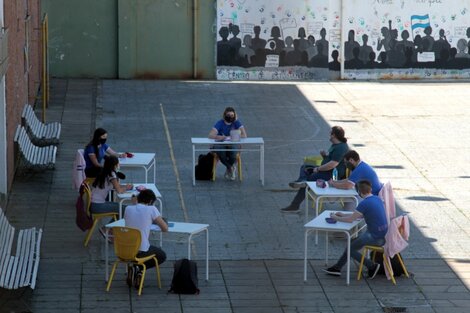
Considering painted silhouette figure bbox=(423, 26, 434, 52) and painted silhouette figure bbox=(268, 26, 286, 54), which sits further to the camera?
painted silhouette figure bbox=(423, 26, 434, 52)

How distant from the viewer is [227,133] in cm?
2145

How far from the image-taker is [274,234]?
18.1 meters

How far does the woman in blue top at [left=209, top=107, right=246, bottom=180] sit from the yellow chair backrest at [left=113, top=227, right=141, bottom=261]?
6.73 m

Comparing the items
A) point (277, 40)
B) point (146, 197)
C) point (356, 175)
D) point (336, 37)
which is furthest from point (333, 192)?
point (336, 37)

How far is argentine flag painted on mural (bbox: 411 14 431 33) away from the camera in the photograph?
1430 inches

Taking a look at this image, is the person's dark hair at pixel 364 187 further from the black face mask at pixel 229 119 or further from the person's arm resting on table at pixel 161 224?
the black face mask at pixel 229 119

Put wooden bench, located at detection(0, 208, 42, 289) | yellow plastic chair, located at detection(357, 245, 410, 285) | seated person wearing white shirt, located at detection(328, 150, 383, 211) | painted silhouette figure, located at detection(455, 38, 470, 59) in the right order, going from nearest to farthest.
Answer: wooden bench, located at detection(0, 208, 42, 289) → yellow plastic chair, located at detection(357, 245, 410, 285) → seated person wearing white shirt, located at detection(328, 150, 383, 211) → painted silhouette figure, located at detection(455, 38, 470, 59)

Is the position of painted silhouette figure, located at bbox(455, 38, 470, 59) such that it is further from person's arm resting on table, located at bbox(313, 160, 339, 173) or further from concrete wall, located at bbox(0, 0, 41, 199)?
person's arm resting on table, located at bbox(313, 160, 339, 173)

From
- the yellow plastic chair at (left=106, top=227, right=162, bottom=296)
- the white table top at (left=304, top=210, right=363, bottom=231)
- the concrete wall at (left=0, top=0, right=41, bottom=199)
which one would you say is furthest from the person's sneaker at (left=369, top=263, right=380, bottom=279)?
the concrete wall at (left=0, top=0, right=41, bottom=199)

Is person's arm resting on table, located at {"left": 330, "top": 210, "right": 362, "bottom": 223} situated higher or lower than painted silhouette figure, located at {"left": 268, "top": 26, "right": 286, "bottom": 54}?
lower

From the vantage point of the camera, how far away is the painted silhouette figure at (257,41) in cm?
3575

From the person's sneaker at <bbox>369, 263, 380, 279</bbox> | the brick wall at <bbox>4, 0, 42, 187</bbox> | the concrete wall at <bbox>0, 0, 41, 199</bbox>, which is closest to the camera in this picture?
the person's sneaker at <bbox>369, 263, 380, 279</bbox>

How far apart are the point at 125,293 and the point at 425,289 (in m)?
4.00

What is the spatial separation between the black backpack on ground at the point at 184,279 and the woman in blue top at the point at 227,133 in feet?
21.4
